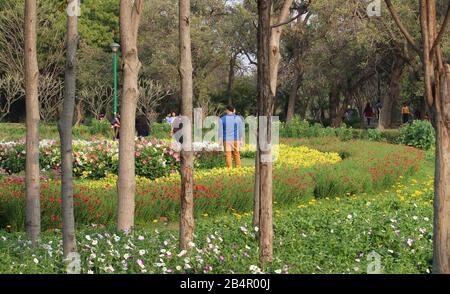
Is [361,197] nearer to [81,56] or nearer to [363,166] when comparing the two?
[363,166]

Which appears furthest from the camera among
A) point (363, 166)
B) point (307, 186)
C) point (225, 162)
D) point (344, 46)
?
point (344, 46)

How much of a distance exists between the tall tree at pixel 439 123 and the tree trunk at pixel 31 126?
3.34 metres

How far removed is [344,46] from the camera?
30.0 meters

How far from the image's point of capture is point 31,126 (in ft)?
20.8

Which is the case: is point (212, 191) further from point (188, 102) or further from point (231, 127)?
point (231, 127)

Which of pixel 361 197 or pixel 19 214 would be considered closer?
pixel 19 214

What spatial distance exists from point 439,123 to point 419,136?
1517cm

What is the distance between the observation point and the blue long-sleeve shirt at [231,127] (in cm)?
1337

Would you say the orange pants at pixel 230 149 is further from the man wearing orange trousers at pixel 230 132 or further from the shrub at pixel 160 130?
the shrub at pixel 160 130

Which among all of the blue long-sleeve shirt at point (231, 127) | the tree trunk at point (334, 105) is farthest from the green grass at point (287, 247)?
the tree trunk at point (334, 105)

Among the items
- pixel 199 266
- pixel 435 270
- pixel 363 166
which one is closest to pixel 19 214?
pixel 199 266

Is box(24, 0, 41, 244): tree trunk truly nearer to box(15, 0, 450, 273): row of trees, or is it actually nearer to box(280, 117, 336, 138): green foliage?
box(15, 0, 450, 273): row of trees

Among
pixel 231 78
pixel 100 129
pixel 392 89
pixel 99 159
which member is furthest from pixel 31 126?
pixel 231 78

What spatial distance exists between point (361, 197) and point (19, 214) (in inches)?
207
